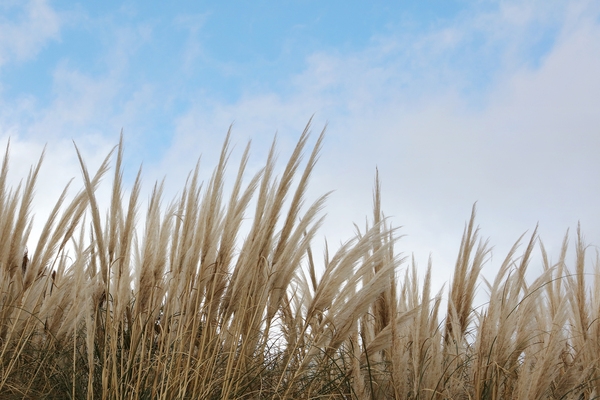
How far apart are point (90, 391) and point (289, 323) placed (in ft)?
3.53

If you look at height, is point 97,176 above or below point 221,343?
above

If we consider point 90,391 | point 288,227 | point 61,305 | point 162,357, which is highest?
point 288,227

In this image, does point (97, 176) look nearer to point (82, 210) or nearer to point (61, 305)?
point (82, 210)

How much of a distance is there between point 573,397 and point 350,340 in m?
1.02

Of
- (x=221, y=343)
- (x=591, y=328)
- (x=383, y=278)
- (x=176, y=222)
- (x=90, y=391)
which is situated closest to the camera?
(x=90, y=391)

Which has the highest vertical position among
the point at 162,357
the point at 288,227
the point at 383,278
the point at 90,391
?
the point at 288,227

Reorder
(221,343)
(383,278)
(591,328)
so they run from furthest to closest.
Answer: (591,328) → (221,343) → (383,278)

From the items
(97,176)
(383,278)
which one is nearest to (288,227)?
(383,278)

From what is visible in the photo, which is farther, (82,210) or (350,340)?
(82,210)

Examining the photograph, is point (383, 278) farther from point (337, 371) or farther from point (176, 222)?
point (176, 222)

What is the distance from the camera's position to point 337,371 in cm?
264

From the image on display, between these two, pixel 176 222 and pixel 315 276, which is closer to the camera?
pixel 176 222

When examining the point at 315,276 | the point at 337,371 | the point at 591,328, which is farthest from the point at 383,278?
the point at 591,328

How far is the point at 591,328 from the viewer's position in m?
3.18
